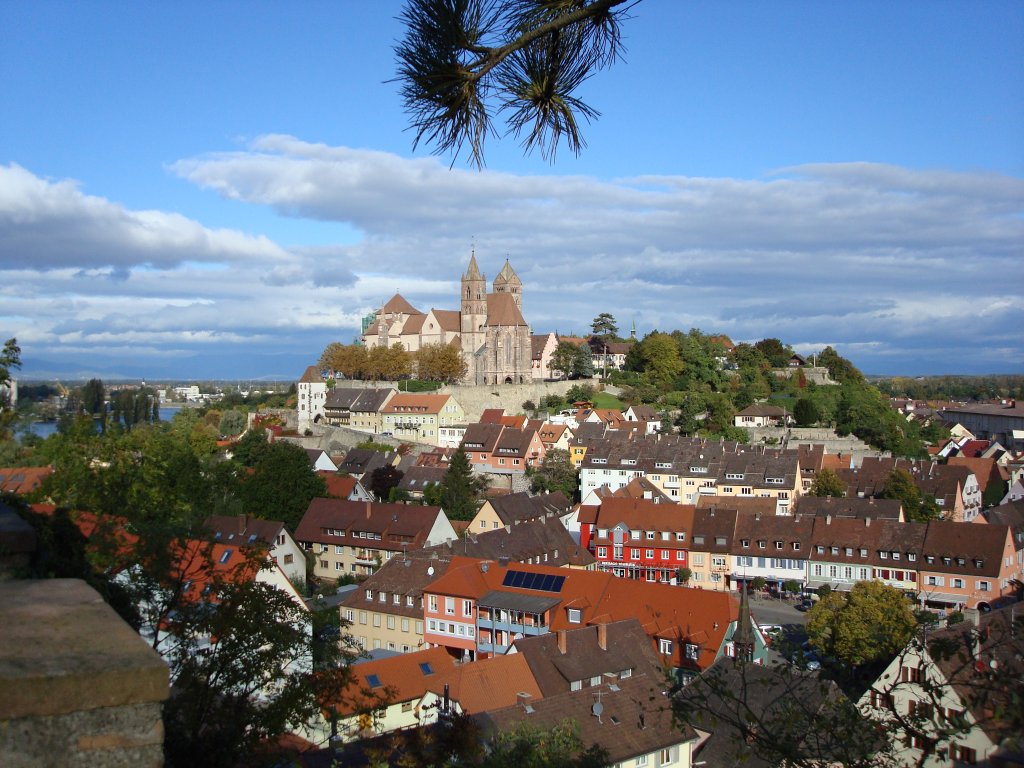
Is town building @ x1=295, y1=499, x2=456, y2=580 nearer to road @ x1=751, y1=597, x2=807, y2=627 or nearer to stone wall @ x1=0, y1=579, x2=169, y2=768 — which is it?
road @ x1=751, y1=597, x2=807, y2=627

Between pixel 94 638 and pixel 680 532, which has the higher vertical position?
pixel 94 638

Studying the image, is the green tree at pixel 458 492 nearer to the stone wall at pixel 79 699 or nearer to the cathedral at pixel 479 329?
the cathedral at pixel 479 329

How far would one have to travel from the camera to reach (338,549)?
34344 mm

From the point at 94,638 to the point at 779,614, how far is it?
29.9 m

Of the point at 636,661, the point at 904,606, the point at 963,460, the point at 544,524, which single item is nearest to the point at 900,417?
the point at 963,460

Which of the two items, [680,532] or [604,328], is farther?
[604,328]

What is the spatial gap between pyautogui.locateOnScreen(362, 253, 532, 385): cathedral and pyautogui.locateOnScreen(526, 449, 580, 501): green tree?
58.2 ft

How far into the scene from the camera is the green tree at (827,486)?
42.2m

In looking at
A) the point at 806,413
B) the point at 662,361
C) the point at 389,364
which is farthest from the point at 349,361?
the point at 806,413

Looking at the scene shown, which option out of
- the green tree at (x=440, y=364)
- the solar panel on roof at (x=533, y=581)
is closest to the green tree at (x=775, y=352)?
the green tree at (x=440, y=364)

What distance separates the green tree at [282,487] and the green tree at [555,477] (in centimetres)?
1141

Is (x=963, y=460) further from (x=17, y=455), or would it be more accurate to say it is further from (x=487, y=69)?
(x=487, y=69)

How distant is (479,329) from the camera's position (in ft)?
217

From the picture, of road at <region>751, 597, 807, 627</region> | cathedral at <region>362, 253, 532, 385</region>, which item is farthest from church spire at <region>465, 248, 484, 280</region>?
road at <region>751, 597, 807, 627</region>
